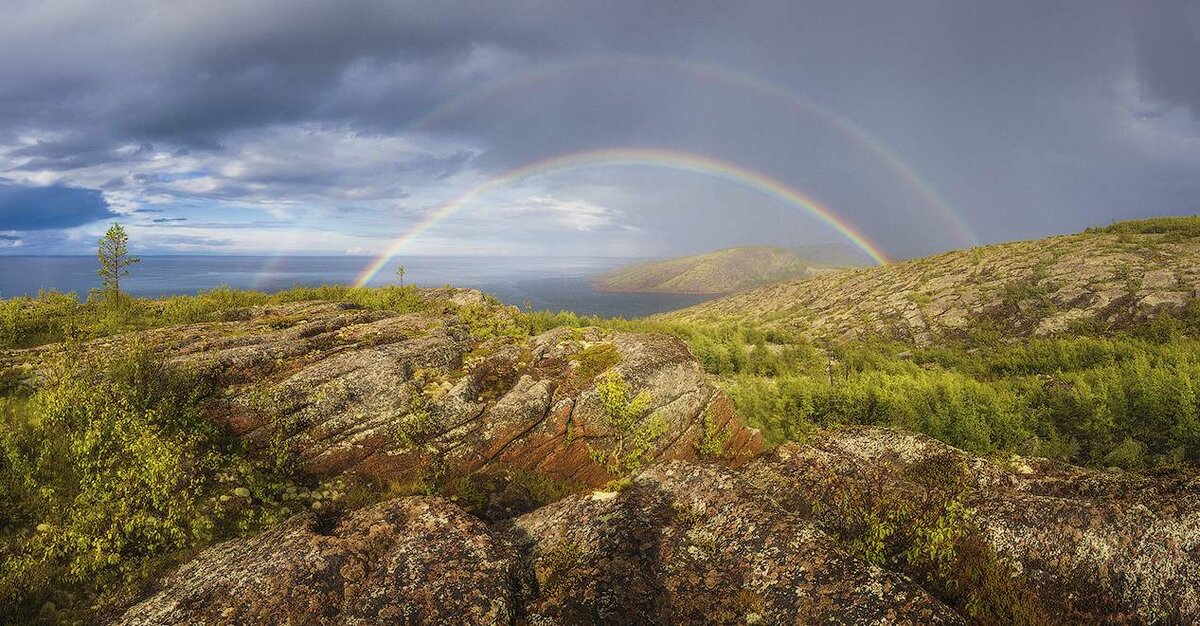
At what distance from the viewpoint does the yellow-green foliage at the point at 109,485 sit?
23.5 feet

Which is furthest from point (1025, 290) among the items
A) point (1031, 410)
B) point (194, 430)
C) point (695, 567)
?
point (194, 430)

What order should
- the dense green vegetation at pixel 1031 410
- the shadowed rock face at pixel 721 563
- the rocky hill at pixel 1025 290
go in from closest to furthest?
the shadowed rock face at pixel 721 563 → the dense green vegetation at pixel 1031 410 → the rocky hill at pixel 1025 290

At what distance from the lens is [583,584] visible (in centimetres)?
729

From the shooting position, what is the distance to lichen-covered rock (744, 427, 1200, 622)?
689cm

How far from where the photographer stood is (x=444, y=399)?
36.0ft

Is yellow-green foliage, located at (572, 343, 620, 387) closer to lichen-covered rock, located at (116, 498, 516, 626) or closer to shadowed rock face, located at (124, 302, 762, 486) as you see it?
shadowed rock face, located at (124, 302, 762, 486)

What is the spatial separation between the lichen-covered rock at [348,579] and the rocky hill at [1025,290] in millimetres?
44176

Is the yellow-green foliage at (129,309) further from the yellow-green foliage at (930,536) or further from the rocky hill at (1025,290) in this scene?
the rocky hill at (1025,290)

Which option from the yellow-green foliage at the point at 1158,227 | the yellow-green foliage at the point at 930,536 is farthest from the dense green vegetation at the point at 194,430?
the yellow-green foliage at the point at 1158,227

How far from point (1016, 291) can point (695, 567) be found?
48775 millimetres

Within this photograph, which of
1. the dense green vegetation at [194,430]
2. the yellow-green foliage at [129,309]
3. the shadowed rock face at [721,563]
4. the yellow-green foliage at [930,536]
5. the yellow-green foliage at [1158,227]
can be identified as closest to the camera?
the shadowed rock face at [721,563]

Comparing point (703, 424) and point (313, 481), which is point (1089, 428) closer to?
point (703, 424)

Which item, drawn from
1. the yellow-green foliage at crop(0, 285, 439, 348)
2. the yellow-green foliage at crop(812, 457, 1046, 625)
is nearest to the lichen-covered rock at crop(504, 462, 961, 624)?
the yellow-green foliage at crop(812, 457, 1046, 625)

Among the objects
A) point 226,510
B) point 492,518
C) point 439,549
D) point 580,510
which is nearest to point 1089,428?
point 580,510
